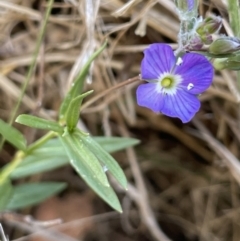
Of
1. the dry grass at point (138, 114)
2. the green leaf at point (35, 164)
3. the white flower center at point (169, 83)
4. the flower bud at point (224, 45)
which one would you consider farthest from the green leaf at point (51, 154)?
the flower bud at point (224, 45)

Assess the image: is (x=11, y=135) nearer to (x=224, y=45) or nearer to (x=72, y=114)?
(x=72, y=114)

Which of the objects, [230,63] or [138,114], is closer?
[230,63]

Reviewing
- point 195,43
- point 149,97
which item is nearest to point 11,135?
point 149,97

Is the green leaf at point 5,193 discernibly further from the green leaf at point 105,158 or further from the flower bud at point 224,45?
the flower bud at point 224,45

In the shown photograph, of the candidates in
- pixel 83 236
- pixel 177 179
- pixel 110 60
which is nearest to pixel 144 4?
pixel 110 60

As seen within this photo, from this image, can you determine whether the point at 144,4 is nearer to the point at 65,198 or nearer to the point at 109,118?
the point at 109,118

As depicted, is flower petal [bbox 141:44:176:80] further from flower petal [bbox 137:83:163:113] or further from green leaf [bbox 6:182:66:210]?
green leaf [bbox 6:182:66:210]
